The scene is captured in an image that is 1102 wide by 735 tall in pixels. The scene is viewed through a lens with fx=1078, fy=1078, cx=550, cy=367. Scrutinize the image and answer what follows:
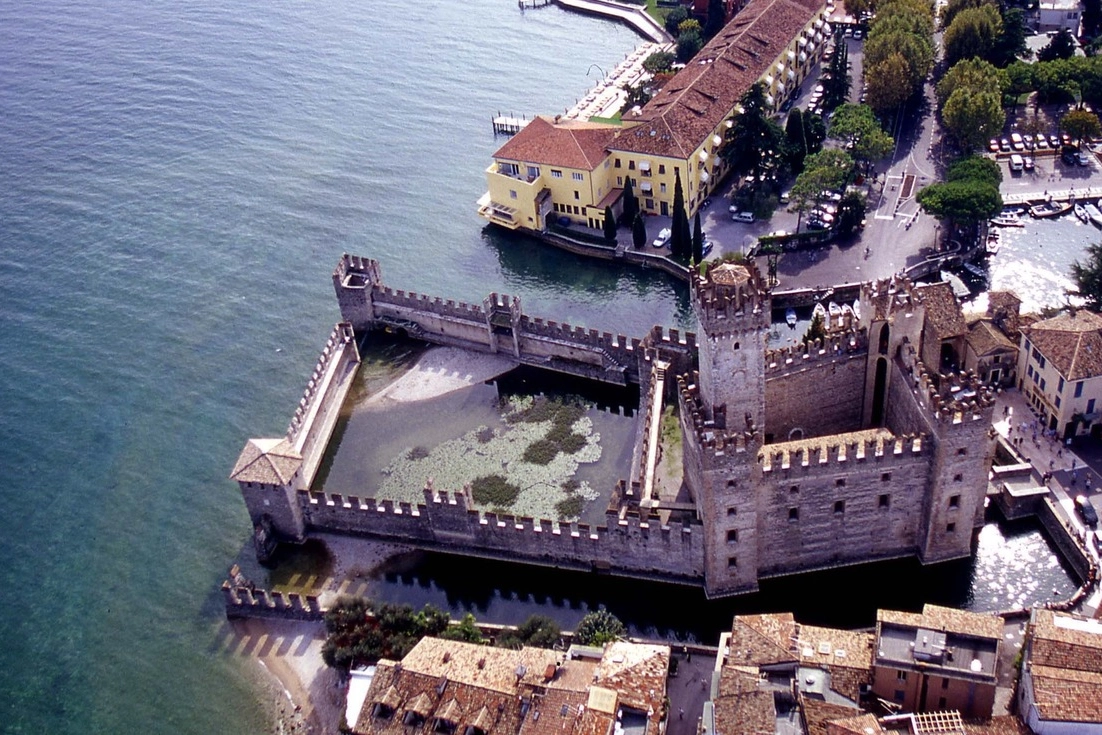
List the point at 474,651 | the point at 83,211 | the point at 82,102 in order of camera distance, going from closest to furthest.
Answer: the point at 474,651
the point at 83,211
the point at 82,102

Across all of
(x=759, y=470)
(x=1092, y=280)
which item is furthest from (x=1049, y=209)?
(x=759, y=470)

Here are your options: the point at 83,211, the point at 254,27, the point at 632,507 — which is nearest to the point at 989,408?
the point at 632,507

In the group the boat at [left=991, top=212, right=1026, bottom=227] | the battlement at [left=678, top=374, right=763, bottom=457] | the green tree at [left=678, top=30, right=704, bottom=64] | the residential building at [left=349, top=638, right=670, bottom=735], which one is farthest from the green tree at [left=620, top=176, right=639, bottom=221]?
the residential building at [left=349, top=638, right=670, bottom=735]

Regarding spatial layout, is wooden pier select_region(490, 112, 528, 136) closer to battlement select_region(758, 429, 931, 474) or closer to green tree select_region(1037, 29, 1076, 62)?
green tree select_region(1037, 29, 1076, 62)

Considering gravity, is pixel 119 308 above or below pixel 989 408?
above

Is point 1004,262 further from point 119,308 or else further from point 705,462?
point 119,308

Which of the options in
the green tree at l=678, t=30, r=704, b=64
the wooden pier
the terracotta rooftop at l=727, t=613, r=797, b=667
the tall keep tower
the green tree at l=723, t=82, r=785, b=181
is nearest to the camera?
the terracotta rooftop at l=727, t=613, r=797, b=667
